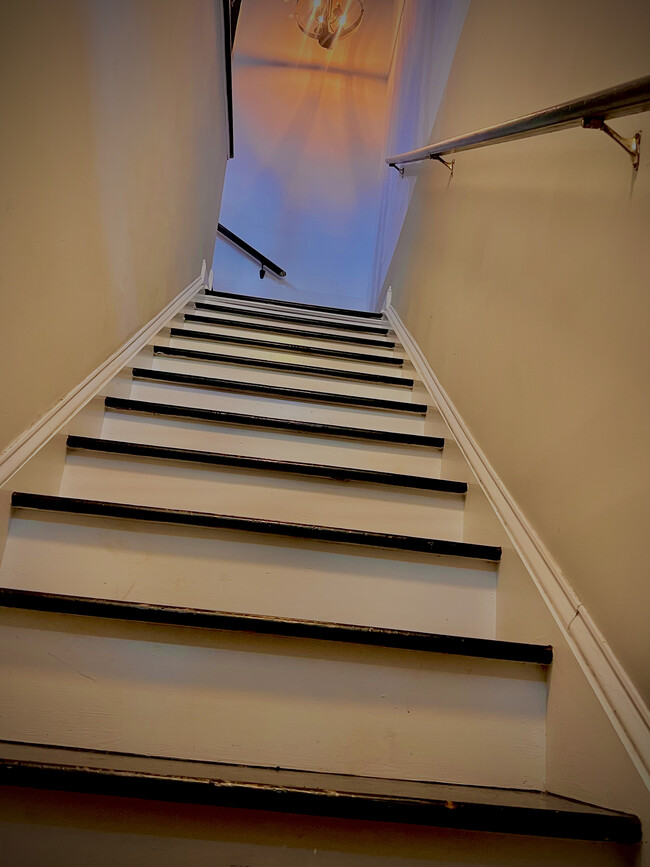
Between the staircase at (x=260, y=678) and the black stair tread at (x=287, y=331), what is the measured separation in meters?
1.14

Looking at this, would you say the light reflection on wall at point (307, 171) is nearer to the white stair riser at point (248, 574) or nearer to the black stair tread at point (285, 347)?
the black stair tread at point (285, 347)

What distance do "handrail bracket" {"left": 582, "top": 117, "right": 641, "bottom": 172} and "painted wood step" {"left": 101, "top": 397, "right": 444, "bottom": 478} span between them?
96cm

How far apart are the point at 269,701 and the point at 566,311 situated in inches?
39.6

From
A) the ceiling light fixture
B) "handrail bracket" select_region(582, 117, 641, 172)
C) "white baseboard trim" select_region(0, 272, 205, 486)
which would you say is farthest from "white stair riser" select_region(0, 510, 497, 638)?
the ceiling light fixture

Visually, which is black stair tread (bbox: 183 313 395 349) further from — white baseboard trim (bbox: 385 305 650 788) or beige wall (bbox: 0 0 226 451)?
white baseboard trim (bbox: 385 305 650 788)

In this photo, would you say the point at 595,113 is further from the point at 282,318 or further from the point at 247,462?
the point at 282,318

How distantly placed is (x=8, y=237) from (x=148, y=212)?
3.70ft

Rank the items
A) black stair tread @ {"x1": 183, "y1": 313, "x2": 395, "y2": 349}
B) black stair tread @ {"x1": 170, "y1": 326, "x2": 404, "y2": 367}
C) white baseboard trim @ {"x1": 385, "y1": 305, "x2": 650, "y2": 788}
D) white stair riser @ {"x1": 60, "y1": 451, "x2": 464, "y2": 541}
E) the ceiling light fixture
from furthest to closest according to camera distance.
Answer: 1. the ceiling light fixture
2. black stair tread @ {"x1": 183, "y1": 313, "x2": 395, "y2": 349}
3. black stair tread @ {"x1": 170, "y1": 326, "x2": 404, "y2": 367}
4. white stair riser @ {"x1": 60, "y1": 451, "x2": 464, "y2": 541}
5. white baseboard trim @ {"x1": 385, "y1": 305, "x2": 650, "y2": 788}

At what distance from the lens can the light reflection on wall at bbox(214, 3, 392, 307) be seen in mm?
5766

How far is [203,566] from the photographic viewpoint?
4.13ft

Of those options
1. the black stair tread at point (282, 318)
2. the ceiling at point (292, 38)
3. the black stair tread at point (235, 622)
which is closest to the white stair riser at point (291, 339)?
the black stair tread at point (282, 318)

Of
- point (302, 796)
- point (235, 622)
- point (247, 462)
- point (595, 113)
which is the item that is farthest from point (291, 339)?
point (302, 796)

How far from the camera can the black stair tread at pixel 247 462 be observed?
1.50 metres

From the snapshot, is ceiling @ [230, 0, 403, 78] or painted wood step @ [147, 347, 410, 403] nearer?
painted wood step @ [147, 347, 410, 403]
